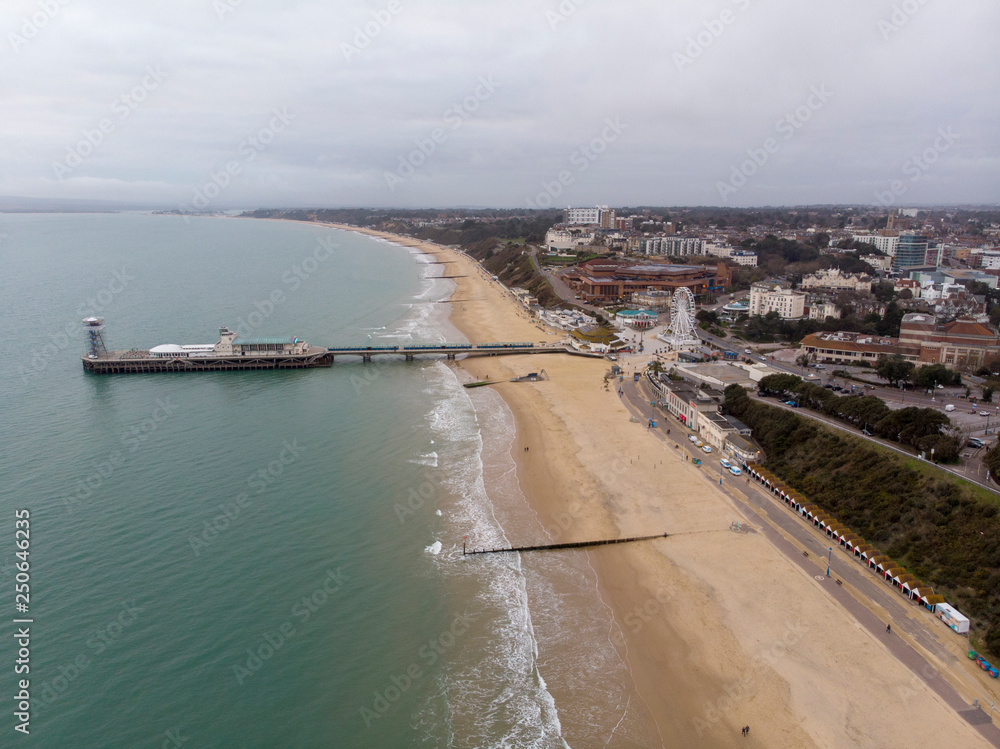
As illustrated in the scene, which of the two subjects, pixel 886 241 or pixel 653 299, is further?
pixel 886 241

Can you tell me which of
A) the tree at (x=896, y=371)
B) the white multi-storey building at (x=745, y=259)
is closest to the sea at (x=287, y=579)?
the tree at (x=896, y=371)

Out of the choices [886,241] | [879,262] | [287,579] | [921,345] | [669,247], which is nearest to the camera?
[287,579]

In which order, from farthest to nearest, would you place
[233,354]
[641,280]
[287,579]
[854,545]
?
[641,280], [233,354], [854,545], [287,579]

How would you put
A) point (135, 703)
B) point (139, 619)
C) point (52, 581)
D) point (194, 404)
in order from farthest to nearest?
1. point (194, 404)
2. point (52, 581)
3. point (139, 619)
4. point (135, 703)

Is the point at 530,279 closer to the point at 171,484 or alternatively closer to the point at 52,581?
the point at 171,484

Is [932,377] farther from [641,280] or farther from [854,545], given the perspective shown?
[641,280]

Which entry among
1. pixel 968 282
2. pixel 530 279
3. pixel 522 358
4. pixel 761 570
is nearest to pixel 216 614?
pixel 761 570

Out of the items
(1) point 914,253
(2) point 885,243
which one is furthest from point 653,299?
(2) point 885,243
